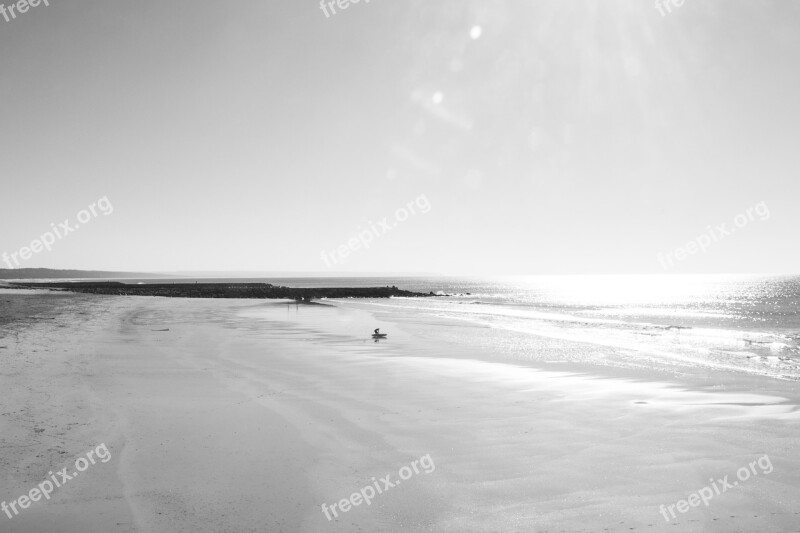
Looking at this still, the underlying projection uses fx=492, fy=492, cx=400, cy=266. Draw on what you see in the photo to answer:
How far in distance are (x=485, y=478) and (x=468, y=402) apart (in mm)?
4893

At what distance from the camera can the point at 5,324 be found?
2609cm

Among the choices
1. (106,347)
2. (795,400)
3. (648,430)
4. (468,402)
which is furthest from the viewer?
(106,347)

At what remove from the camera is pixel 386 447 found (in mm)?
8836

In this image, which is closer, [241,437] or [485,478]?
[485,478]

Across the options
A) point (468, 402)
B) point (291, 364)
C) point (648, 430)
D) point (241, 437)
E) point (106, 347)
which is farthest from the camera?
point (106, 347)

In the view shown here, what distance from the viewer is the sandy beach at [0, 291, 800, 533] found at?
6.29 meters

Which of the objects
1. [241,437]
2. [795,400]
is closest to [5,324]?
[241,437]

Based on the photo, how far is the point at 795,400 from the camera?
13453 mm

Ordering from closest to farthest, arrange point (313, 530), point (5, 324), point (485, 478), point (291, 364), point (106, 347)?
1. point (313, 530)
2. point (485, 478)
3. point (291, 364)
4. point (106, 347)
5. point (5, 324)

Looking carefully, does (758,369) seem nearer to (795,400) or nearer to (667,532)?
(795,400)

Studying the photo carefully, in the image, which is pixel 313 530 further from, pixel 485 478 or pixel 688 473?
pixel 688 473

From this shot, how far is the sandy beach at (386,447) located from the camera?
6.29 meters

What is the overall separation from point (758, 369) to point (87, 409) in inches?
911

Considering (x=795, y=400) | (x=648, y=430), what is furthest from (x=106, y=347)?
(x=795, y=400)
